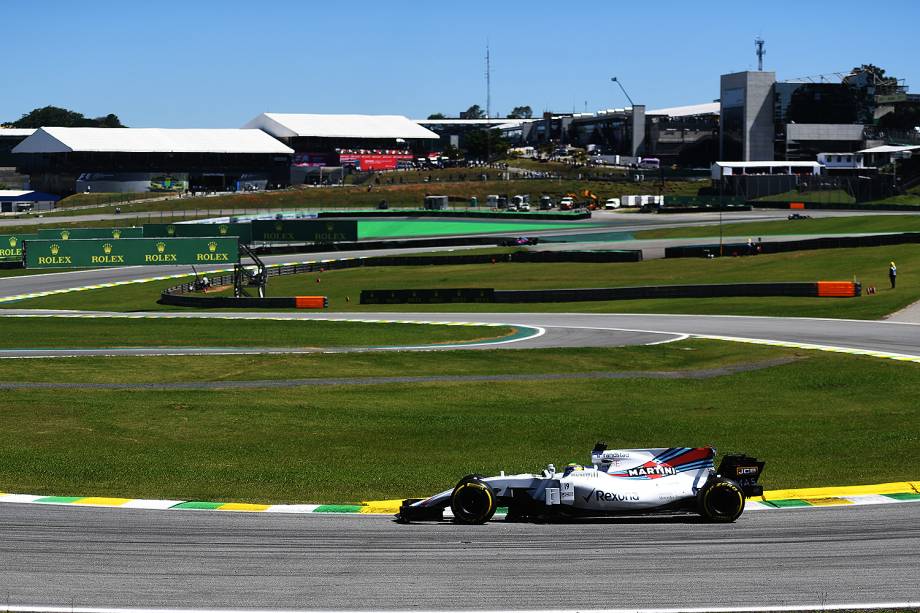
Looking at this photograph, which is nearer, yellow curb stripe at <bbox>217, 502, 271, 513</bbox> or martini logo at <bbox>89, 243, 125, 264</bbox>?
yellow curb stripe at <bbox>217, 502, 271, 513</bbox>

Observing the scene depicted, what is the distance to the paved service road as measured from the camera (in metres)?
10.2

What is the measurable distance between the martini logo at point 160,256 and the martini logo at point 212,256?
1.36 meters

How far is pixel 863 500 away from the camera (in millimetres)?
13539

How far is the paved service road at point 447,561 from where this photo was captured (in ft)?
33.6

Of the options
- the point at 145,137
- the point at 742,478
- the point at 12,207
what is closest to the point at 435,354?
the point at 742,478

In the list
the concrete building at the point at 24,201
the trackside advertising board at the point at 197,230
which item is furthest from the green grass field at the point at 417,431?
the concrete building at the point at 24,201

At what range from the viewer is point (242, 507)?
13711 mm

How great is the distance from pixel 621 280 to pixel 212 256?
22.7 metres

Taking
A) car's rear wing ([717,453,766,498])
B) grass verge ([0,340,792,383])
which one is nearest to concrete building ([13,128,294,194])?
grass verge ([0,340,792,383])

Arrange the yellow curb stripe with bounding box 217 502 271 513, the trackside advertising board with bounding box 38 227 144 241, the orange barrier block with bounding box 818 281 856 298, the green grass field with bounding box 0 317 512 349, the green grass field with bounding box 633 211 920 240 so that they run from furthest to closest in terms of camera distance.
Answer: the green grass field with bounding box 633 211 920 240
the trackside advertising board with bounding box 38 227 144 241
the orange barrier block with bounding box 818 281 856 298
the green grass field with bounding box 0 317 512 349
the yellow curb stripe with bounding box 217 502 271 513

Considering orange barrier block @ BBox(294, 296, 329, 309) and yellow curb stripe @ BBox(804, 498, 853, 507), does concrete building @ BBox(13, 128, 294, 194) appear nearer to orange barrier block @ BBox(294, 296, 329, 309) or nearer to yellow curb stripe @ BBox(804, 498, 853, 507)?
orange barrier block @ BBox(294, 296, 329, 309)

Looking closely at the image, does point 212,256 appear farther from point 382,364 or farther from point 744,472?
point 744,472

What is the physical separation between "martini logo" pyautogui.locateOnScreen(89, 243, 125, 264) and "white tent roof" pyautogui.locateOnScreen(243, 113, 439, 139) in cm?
12292

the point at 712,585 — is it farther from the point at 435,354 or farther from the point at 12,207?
the point at 12,207
